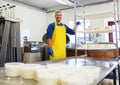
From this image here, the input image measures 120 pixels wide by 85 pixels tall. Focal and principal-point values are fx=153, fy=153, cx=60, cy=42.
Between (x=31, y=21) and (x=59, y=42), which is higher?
(x=31, y=21)

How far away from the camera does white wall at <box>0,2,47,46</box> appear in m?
6.53

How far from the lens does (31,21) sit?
7.09m

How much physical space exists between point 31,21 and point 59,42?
13.9 ft

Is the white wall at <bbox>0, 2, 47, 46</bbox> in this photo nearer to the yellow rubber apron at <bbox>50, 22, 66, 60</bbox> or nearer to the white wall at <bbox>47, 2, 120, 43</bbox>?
the white wall at <bbox>47, 2, 120, 43</bbox>

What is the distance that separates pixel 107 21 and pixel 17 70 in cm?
606

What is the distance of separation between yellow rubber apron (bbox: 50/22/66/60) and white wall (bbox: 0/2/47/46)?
3.59 metres

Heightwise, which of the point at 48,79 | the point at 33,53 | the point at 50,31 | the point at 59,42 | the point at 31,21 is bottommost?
the point at 33,53

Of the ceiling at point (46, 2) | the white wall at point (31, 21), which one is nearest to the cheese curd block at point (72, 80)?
the ceiling at point (46, 2)

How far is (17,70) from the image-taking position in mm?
1022

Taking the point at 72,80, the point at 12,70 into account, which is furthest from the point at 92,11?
the point at 72,80

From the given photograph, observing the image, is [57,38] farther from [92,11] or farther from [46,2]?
[46,2]

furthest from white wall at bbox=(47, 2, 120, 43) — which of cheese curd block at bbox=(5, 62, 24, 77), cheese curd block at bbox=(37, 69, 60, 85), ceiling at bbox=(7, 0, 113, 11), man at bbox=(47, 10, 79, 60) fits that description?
cheese curd block at bbox=(37, 69, 60, 85)

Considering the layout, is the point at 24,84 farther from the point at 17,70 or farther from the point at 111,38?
the point at 111,38

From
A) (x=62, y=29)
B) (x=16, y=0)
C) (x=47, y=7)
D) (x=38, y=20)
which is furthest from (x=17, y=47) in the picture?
(x=47, y=7)
